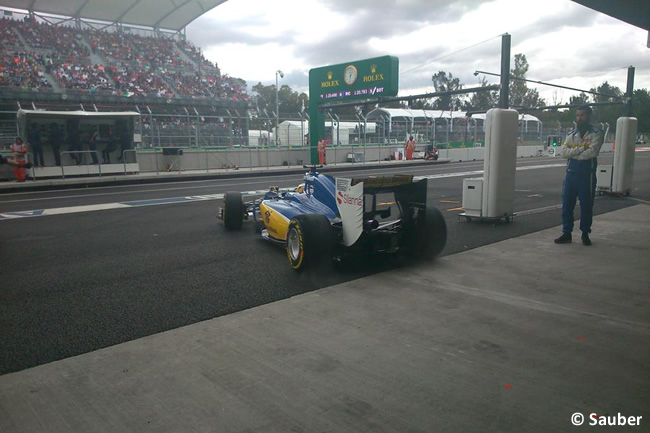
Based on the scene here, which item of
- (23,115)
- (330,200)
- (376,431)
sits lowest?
(376,431)

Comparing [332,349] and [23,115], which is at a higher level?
[23,115]

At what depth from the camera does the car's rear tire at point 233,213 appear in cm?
891

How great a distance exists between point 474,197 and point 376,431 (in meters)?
7.29

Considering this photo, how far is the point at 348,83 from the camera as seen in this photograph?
2942cm

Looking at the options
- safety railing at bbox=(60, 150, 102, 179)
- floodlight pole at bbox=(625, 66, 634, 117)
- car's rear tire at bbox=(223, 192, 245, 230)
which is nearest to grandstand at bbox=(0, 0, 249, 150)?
safety railing at bbox=(60, 150, 102, 179)

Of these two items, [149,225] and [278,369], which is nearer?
[278,369]

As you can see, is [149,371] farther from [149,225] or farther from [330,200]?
[149,225]

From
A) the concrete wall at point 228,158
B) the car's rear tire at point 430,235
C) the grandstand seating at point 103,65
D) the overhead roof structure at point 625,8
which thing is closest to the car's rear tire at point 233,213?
the car's rear tire at point 430,235

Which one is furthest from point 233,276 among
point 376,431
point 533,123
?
point 533,123

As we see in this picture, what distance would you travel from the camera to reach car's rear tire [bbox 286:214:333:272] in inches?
228

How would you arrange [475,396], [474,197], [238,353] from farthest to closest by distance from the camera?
1. [474,197]
2. [238,353]
3. [475,396]

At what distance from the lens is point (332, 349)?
388 centimetres

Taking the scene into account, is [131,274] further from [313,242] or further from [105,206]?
[105,206]

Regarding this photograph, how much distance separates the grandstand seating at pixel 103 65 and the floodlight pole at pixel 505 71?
95.5 ft
